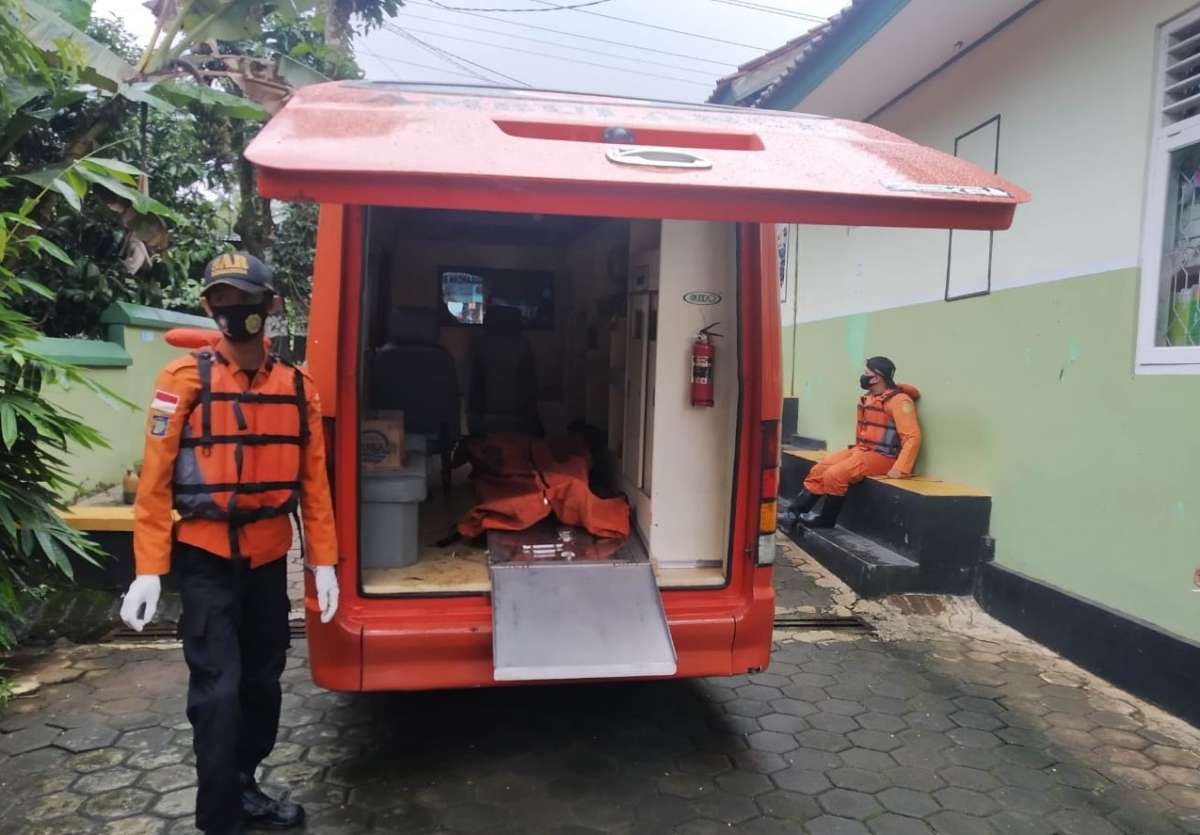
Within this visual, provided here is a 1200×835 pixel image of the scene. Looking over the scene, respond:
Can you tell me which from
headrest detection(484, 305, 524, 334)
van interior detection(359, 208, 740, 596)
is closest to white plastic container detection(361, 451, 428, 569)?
van interior detection(359, 208, 740, 596)

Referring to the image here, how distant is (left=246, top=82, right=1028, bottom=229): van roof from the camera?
2.00 metres

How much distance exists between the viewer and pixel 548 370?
6809 mm

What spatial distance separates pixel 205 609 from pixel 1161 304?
4.47 meters

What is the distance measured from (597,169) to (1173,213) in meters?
3.45

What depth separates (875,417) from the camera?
6289 millimetres

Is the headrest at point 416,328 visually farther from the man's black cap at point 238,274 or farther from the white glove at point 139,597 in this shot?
the white glove at point 139,597

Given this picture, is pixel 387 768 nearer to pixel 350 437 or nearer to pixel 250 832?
pixel 250 832

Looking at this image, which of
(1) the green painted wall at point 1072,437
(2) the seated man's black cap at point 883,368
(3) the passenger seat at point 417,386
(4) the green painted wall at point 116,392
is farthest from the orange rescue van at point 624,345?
(4) the green painted wall at point 116,392

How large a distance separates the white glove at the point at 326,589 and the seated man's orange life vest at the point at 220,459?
0.17 metres

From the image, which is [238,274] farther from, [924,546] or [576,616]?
[924,546]

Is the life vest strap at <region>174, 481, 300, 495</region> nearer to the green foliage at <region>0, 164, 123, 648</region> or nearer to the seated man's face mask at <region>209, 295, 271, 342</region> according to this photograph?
the seated man's face mask at <region>209, 295, 271, 342</region>

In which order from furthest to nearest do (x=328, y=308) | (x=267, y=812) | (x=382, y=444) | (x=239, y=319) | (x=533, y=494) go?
(x=533, y=494) < (x=382, y=444) < (x=328, y=308) < (x=267, y=812) < (x=239, y=319)

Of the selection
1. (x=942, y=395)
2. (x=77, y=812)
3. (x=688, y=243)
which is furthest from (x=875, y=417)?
(x=77, y=812)

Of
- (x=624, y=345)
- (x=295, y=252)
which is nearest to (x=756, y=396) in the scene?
(x=624, y=345)
